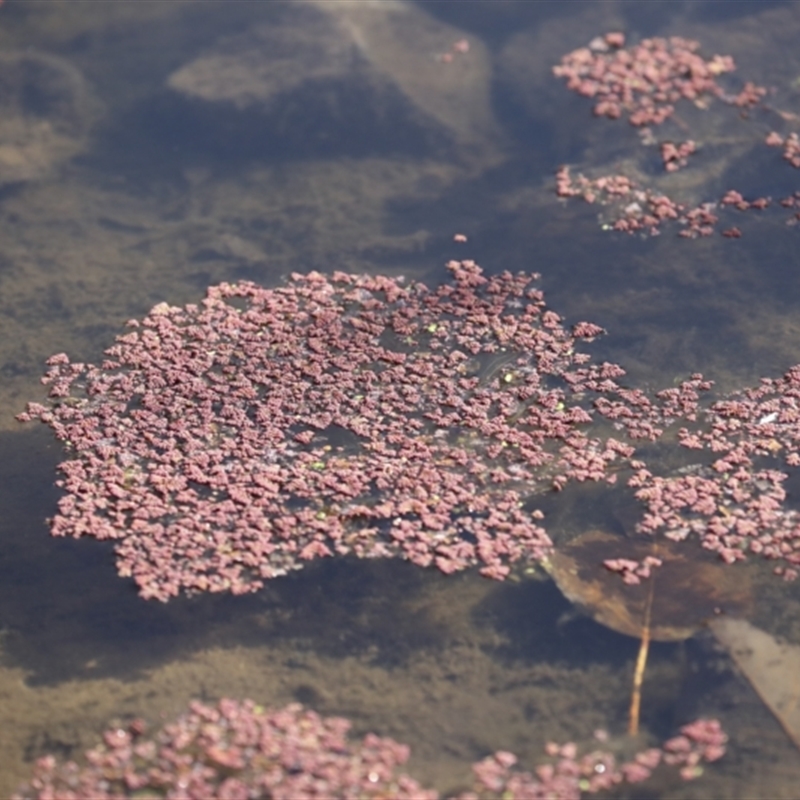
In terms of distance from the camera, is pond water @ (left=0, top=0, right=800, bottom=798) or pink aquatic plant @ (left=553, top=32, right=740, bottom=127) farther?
pink aquatic plant @ (left=553, top=32, right=740, bottom=127)

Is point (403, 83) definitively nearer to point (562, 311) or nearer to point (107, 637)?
point (562, 311)

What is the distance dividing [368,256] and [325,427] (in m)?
1.44

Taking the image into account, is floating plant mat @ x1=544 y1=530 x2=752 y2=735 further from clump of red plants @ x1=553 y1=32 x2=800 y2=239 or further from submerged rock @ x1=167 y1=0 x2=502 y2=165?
submerged rock @ x1=167 y1=0 x2=502 y2=165

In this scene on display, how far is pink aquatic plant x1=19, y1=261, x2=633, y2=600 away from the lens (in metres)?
4.18

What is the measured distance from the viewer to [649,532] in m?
4.18

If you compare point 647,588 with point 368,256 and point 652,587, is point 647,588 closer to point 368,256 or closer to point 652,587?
point 652,587

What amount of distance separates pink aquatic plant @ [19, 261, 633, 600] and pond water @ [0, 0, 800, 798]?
0.12m

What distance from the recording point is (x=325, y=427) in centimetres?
470

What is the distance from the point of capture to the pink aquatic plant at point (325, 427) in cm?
418

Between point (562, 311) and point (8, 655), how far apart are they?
2.96 metres

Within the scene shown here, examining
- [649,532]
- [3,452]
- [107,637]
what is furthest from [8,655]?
[649,532]

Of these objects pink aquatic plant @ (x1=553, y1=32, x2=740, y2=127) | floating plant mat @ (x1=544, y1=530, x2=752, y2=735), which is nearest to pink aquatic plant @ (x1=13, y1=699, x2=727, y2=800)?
floating plant mat @ (x1=544, y1=530, x2=752, y2=735)

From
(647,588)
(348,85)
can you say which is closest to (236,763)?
(647,588)

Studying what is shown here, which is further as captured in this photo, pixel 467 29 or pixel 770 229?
pixel 467 29
